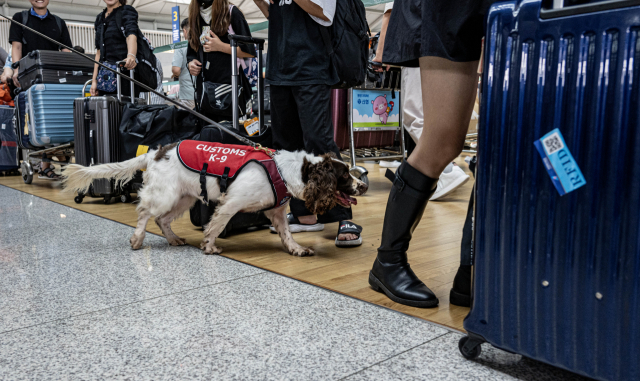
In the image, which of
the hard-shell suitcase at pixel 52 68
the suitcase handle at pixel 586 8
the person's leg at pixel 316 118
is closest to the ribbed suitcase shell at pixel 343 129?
the person's leg at pixel 316 118

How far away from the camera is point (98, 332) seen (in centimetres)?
130

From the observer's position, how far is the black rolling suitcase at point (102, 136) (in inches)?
145

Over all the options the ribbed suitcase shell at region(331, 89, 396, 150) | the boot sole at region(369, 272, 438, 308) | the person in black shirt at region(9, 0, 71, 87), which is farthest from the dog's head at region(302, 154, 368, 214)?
the person in black shirt at region(9, 0, 71, 87)

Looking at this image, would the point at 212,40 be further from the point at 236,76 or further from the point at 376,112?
the point at 376,112

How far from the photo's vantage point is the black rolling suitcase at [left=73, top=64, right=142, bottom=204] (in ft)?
12.1

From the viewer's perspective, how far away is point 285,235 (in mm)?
2244

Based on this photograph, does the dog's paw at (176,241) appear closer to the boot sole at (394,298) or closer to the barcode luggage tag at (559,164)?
the boot sole at (394,298)

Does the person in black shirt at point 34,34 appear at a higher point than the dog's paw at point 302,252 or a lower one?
higher

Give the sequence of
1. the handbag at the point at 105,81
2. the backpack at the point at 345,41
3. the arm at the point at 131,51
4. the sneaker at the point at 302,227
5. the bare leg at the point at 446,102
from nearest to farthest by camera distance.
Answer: the bare leg at the point at 446,102 → the backpack at the point at 345,41 → the sneaker at the point at 302,227 → the arm at the point at 131,51 → the handbag at the point at 105,81

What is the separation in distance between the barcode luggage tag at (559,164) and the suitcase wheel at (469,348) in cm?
40

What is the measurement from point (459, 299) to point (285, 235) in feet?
3.18

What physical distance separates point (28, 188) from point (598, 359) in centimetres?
Answer: 506

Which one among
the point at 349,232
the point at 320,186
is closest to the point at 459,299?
the point at 320,186

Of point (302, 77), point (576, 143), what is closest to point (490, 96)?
point (576, 143)
